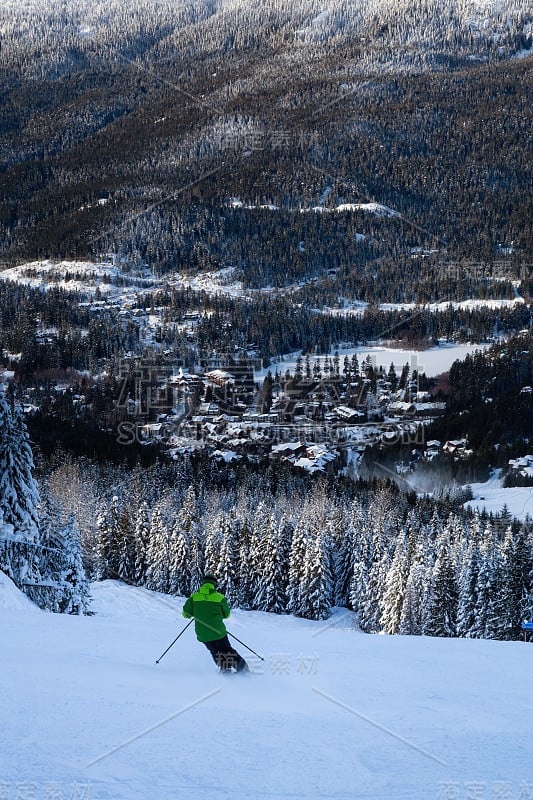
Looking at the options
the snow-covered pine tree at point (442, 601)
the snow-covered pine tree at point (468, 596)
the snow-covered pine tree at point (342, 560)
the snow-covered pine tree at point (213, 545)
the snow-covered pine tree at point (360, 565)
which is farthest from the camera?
the snow-covered pine tree at point (342, 560)

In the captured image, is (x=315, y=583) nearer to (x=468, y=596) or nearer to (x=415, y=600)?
(x=415, y=600)

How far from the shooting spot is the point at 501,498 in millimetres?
84688

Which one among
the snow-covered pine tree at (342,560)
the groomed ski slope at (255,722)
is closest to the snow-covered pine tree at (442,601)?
the snow-covered pine tree at (342,560)

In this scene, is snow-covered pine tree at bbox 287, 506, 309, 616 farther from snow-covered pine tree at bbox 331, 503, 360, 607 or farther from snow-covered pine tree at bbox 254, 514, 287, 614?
snow-covered pine tree at bbox 331, 503, 360, 607

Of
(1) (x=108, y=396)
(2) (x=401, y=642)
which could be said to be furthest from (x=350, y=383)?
(2) (x=401, y=642)

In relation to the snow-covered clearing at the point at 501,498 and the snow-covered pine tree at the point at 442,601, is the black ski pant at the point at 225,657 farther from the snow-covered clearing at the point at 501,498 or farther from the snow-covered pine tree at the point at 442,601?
the snow-covered clearing at the point at 501,498

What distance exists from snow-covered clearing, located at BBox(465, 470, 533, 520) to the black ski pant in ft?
227

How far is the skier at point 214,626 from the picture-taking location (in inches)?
338

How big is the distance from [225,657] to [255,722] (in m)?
2.12

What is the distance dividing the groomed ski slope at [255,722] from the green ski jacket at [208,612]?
1.51ft

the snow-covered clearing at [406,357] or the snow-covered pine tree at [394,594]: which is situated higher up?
the snow-covered pine tree at [394,594]

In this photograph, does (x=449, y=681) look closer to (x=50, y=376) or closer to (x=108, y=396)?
(x=108, y=396)

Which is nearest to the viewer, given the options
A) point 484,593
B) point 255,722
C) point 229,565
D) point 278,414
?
point 255,722

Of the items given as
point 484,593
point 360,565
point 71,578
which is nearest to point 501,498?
point 360,565
